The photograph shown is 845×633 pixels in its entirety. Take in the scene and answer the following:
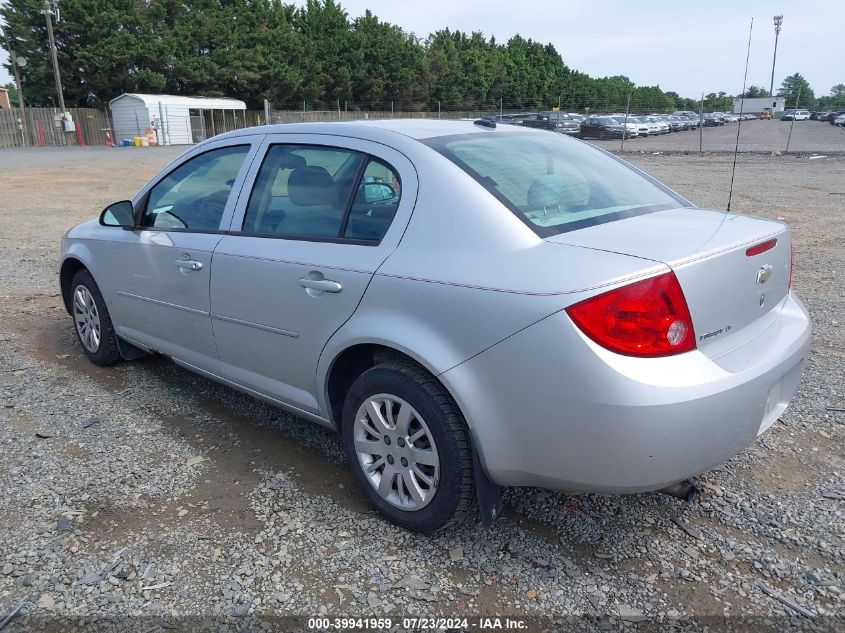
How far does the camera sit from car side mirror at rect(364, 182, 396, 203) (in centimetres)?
299

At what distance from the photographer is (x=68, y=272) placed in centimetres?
512

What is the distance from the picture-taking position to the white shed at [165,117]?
4178 centimetres

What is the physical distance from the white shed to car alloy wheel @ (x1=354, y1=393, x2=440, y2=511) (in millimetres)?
43381

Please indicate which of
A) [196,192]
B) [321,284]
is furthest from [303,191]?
[196,192]

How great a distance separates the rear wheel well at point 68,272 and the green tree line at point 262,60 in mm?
35649

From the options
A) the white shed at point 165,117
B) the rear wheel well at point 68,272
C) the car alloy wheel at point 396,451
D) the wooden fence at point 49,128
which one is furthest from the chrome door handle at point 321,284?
the wooden fence at point 49,128

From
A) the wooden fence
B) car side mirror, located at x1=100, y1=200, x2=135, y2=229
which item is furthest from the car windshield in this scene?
the wooden fence

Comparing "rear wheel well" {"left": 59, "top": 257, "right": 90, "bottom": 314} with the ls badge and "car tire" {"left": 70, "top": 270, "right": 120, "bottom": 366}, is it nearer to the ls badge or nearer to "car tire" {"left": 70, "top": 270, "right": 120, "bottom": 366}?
"car tire" {"left": 70, "top": 270, "right": 120, "bottom": 366}

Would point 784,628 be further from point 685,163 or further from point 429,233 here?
point 685,163

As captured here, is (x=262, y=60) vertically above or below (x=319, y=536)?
above

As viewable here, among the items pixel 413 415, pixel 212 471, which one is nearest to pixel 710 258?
pixel 413 415

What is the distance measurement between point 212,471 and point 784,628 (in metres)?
2.61

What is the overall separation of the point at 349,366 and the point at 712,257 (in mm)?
1590

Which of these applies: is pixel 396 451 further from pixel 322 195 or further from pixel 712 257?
pixel 712 257
